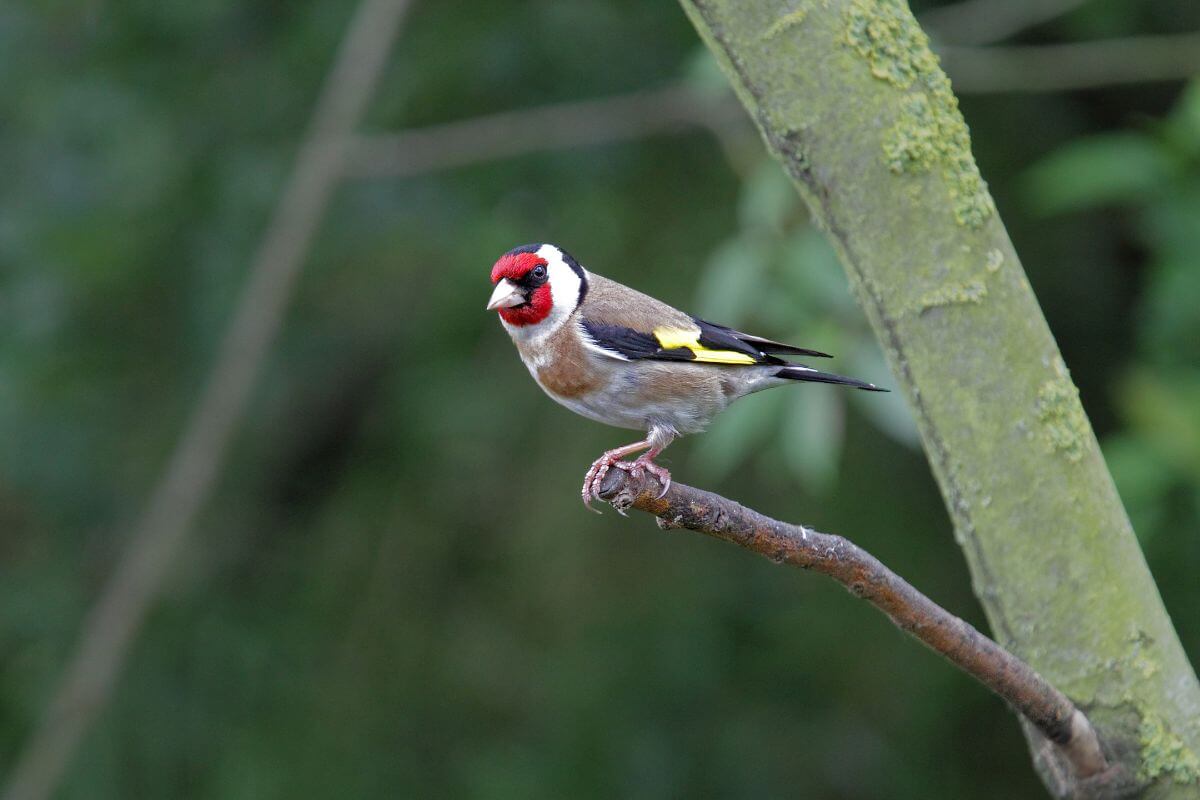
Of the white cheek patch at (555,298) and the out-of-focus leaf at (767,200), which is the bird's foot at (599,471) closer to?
the white cheek patch at (555,298)

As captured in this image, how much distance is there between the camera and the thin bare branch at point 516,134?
15.7 ft

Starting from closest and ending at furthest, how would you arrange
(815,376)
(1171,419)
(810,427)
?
(815,376) → (810,427) → (1171,419)

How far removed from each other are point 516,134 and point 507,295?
194 centimetres

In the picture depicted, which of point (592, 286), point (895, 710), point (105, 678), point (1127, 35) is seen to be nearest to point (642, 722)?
point (895, 710)

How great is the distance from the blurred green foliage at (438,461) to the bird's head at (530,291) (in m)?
1.80

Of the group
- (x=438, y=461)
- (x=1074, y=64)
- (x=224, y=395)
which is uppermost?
(x=224, y=395)

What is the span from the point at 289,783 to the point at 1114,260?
13.8 feet

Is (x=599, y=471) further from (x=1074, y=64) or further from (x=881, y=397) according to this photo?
(x=1074, y=64)

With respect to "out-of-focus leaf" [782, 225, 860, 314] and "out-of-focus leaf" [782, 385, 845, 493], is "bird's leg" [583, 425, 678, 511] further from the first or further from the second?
"out-of-focus leaf" [782, 225, 860, 314]

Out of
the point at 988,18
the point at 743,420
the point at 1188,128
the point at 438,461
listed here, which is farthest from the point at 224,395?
the point at 1188,128

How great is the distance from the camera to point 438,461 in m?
5.83

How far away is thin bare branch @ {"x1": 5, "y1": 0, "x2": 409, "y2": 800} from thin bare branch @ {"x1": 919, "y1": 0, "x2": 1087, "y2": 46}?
6.63 feet

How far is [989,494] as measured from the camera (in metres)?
2.26

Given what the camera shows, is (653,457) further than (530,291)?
No
